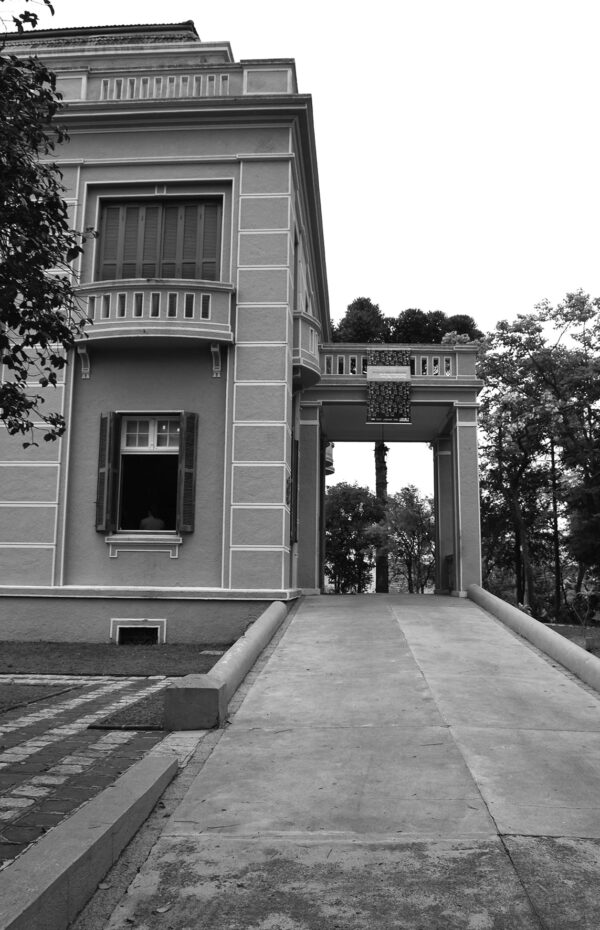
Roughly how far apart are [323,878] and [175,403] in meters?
10.2

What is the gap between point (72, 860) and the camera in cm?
338

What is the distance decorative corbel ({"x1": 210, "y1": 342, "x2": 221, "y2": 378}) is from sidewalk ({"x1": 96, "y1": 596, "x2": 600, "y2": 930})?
230 inches

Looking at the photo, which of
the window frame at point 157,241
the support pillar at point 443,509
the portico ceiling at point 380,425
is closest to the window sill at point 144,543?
the window frame at point 157,241

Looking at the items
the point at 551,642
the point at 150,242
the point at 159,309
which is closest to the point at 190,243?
the point at 150,242

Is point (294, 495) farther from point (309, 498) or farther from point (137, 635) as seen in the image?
point (137, 635)

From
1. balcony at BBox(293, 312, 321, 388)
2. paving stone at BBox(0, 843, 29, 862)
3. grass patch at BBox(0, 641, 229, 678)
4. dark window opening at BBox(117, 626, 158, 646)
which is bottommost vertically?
paving stone at BBox(0, 843, 29, 862)

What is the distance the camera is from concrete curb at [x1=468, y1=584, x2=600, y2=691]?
844cm

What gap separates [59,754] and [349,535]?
3713 centimetres

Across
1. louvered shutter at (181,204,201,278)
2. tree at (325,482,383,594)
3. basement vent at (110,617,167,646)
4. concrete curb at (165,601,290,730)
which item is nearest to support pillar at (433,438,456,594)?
louvered shutter at (181,204,201,278)

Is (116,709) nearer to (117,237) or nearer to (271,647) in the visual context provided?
(271,647)

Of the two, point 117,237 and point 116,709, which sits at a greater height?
point 117,237

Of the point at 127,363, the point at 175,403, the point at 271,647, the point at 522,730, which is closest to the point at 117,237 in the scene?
the point at 127,363

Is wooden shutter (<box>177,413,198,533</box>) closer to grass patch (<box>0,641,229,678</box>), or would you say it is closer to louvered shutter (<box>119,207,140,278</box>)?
grass patch (<box>0,641,229,678</box>)

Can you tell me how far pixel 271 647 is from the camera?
395 inches
